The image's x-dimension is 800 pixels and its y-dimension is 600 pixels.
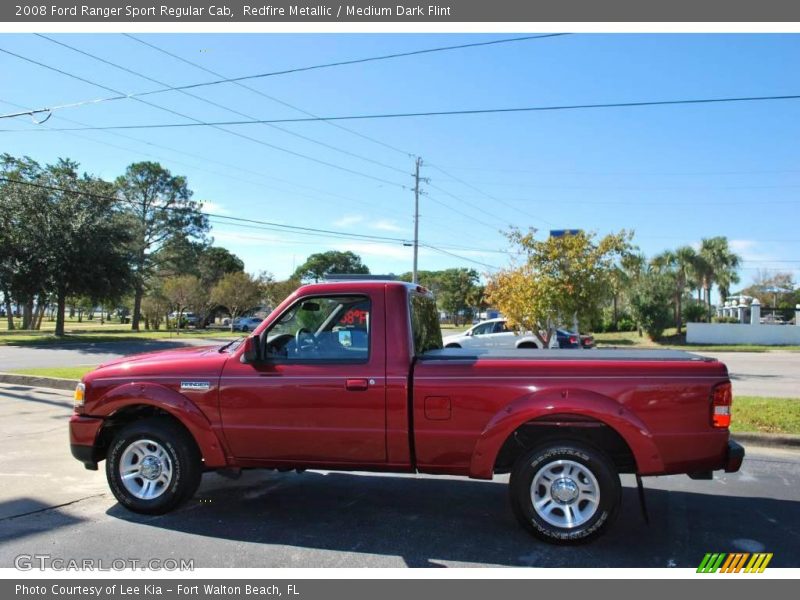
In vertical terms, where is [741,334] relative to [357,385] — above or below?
below

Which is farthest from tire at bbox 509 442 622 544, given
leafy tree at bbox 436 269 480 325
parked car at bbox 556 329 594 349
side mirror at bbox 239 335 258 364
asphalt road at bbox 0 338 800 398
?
leafy tree at bbox 436 269 480 325

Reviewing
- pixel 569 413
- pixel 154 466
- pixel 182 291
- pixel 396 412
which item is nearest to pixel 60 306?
pixel 182 291

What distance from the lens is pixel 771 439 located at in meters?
7.66

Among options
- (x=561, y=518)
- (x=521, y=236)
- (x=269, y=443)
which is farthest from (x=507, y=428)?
(x=521, y=236)

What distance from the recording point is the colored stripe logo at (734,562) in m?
4.00

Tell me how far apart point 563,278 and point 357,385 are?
445 inches

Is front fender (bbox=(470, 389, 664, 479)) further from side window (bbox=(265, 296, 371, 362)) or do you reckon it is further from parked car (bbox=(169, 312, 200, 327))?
parked car (bbox=(169, 312, 200, 327))

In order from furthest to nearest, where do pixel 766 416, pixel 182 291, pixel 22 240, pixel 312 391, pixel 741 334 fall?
1. pixel 182 291
2. pixel 741 334
3. pixel 22 240
4. pixel 766 416
5. pixel 312 391

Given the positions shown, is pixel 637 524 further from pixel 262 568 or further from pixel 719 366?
pixel 262 568

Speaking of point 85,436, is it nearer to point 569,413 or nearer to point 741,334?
point 569,413

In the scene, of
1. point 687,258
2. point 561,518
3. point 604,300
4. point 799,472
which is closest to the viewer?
point 561,518

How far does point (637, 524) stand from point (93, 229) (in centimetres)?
3060

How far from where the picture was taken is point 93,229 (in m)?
29.7

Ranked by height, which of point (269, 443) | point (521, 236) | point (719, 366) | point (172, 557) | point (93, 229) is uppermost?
point (93, 229)
